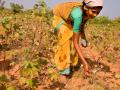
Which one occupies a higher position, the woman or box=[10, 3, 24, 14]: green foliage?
box=[10, 3, 24, 14]: green foliage

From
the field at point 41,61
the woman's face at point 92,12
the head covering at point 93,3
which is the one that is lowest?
the field at point 41,61

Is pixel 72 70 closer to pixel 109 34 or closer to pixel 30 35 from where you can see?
pixel 30 35

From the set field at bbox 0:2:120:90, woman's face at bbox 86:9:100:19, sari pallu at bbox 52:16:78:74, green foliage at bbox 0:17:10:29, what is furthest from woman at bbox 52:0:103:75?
green foliage at bbox 0:17:10:29

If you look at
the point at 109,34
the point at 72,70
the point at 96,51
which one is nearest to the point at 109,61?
the point at 96,51

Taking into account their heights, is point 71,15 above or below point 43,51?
above

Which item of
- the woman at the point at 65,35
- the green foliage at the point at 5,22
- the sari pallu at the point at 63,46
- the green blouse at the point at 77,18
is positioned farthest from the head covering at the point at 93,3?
the green foliage at the point at 5,22

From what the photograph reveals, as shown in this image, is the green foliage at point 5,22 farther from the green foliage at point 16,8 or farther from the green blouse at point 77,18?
the green foliage at point 16,8

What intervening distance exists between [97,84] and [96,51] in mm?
1679

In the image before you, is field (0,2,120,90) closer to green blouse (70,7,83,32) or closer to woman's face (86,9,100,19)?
green blouse (70,7,83,32)

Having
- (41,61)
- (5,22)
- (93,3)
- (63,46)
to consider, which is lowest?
(41,61)

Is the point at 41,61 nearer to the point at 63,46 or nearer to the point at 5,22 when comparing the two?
the point at 63,46

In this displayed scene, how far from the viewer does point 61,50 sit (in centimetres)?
482

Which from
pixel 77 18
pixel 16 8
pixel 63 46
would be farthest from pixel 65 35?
pixel 16 8

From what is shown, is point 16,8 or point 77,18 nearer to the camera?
point 77,18
